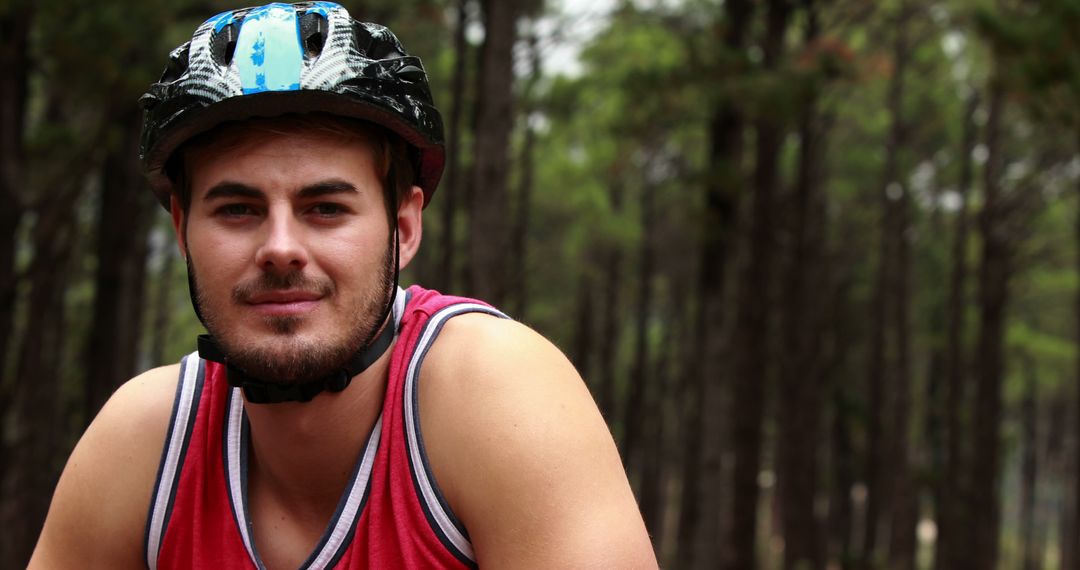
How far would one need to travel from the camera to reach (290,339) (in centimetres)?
218

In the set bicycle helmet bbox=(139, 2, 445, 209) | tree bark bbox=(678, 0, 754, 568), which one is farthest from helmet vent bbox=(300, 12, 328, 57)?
tree bark bbox=(678, 0, 754, 568)

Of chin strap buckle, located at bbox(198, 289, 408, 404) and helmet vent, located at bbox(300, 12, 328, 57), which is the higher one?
helmet vent, located at bbox(300, 12, 328, 57)

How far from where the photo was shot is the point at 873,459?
97.0 ft

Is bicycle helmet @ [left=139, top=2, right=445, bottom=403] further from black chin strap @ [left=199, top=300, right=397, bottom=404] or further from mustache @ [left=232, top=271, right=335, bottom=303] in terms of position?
mustache @ [left=232, top=271, right=335, bottom=303]

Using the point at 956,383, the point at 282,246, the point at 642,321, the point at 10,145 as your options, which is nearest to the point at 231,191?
the point at 282,246

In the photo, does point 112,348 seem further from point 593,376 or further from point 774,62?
point 593,376

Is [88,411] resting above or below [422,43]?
below

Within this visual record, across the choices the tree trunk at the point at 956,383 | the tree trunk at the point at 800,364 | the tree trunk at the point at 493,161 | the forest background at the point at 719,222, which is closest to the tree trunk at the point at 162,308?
the forest background at the point at 719,222

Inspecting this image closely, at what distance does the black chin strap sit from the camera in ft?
7.30

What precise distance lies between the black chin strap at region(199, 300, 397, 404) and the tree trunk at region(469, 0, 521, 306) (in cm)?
670

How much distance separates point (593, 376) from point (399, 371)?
35.2 metres

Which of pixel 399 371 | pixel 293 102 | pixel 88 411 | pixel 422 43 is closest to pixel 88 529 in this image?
pixel 399 371

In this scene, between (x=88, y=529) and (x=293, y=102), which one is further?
(x=88, y=529)

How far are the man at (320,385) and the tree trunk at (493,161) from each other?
662cm
